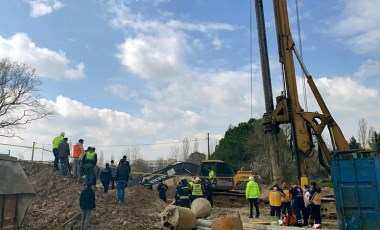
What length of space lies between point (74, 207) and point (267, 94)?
353 inches

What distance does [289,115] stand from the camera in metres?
15.6

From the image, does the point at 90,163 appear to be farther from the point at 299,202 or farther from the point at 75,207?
the point at 299,202

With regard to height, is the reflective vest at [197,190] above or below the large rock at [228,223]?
above

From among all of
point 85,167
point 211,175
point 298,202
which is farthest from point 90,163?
point 211,175

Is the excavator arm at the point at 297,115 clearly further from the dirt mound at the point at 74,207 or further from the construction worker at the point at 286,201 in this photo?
the dirt mound at the point at 74,207

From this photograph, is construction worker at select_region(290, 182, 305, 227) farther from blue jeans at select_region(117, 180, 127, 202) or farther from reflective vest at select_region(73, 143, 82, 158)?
reflective vest at select_region(73, 143, 82, 158)

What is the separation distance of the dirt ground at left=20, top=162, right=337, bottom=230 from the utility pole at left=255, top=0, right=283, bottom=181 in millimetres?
2195

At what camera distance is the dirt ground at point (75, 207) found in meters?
13.4

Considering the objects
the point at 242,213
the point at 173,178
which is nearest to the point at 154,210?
the point at 242,213

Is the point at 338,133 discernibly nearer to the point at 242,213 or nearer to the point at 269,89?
the point at 269,89

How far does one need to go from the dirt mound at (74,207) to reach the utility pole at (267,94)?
516 cm

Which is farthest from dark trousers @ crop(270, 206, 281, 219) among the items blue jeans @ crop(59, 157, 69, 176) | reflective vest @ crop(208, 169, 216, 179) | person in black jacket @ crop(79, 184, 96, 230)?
blue jeans @ crop(59, 157, 69, 176)

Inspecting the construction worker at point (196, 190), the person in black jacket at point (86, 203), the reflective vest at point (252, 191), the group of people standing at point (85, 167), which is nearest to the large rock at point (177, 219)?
the person in black jacket at point (86, 203)

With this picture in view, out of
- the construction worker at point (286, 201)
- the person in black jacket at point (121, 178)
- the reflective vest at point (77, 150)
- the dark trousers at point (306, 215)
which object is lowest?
the dark trousers at point (306, 215)
